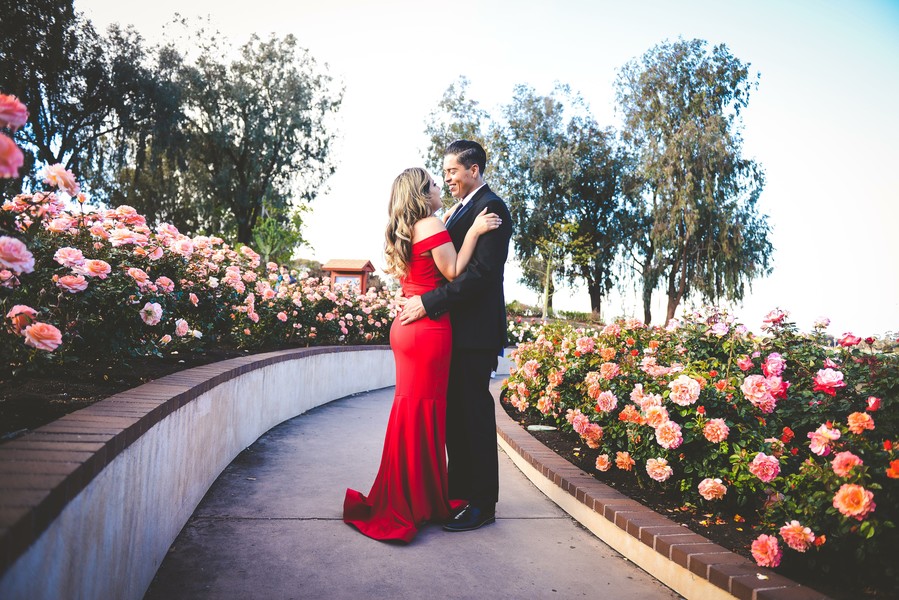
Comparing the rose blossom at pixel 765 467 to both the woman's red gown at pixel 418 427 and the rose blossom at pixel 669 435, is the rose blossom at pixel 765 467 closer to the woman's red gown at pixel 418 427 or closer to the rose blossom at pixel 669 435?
the rose blossom at pixel 669 435

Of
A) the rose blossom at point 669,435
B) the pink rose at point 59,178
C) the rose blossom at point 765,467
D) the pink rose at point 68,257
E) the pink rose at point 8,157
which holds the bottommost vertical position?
the rose blossom at point 765,467

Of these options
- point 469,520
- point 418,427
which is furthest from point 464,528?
point 418,427

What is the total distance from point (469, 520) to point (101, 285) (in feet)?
8.30

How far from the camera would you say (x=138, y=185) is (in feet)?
97.6

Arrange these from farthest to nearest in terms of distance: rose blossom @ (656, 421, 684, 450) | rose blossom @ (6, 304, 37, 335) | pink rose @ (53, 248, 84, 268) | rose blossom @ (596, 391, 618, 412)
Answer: rose blossom @ (596, 391, 618, 412), rose blossom @ (656, 421, 684, 450), pink rose @ (53, 248, 84, 268), rose blossom @ (6, 304, 37, 335)

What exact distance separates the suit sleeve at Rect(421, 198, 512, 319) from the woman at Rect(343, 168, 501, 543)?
0.07 metres

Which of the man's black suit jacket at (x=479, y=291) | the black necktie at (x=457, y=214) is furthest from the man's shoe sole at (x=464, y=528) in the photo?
the black necktie at (x=457, y=214)

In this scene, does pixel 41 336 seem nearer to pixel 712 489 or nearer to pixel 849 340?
pixel 712 489

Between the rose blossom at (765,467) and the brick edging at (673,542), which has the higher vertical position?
the rose blossom at (765,467)

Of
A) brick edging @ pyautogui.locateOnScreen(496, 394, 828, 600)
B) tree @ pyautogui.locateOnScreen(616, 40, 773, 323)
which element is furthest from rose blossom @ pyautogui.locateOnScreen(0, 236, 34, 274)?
tree @ pyautogui.locateOnScreen(616, 40, 773, 323)

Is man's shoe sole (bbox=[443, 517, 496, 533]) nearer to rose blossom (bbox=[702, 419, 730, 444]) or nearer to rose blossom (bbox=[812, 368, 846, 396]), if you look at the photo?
rose blossom (bbox=[702, 419, 730, 444])

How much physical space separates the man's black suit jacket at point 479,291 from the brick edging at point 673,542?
1028 mm

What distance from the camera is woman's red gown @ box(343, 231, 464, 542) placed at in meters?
3.74

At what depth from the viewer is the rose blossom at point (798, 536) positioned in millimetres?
2604
